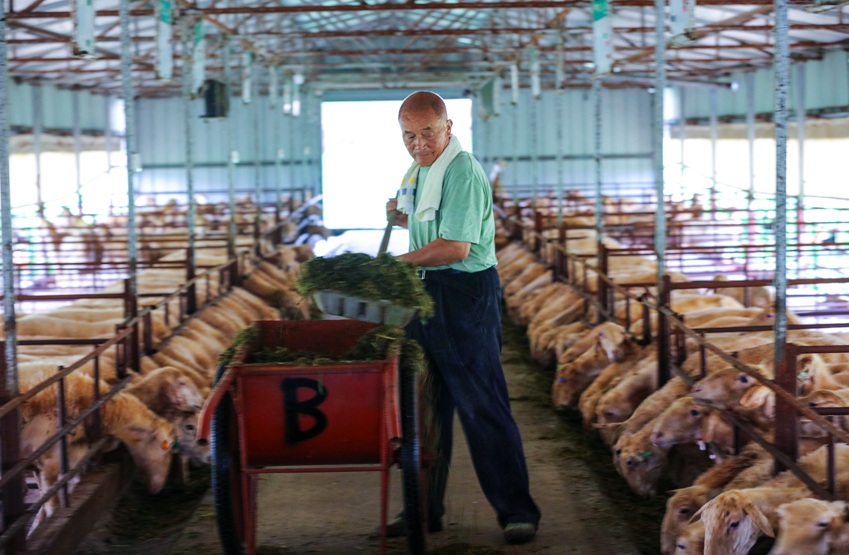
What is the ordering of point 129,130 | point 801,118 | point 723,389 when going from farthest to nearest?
point 801,118 → point 129,130 → point 723,389

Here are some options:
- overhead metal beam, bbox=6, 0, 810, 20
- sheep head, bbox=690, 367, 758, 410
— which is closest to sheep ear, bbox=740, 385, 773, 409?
sheep head, bbox=690, 367, 758, 410

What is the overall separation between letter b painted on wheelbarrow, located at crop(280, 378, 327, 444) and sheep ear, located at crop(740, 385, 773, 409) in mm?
2534

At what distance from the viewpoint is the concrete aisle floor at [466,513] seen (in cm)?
538

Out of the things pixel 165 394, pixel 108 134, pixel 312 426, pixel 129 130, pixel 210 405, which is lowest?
pixel 165 394

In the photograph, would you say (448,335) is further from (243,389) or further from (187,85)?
(187,85)

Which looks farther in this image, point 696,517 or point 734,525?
point 696,517

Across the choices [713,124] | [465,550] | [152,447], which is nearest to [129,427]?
[152,447]

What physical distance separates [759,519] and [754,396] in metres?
1.28

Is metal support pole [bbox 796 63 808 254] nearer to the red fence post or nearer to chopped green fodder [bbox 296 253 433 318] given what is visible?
the red fence post

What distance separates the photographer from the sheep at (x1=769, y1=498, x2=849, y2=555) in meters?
4.25

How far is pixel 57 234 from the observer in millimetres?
19219

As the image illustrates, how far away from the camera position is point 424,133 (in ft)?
16.7

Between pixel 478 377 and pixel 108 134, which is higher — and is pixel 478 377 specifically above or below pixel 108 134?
below

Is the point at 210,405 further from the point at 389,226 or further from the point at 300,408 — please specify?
the point at 389,226
